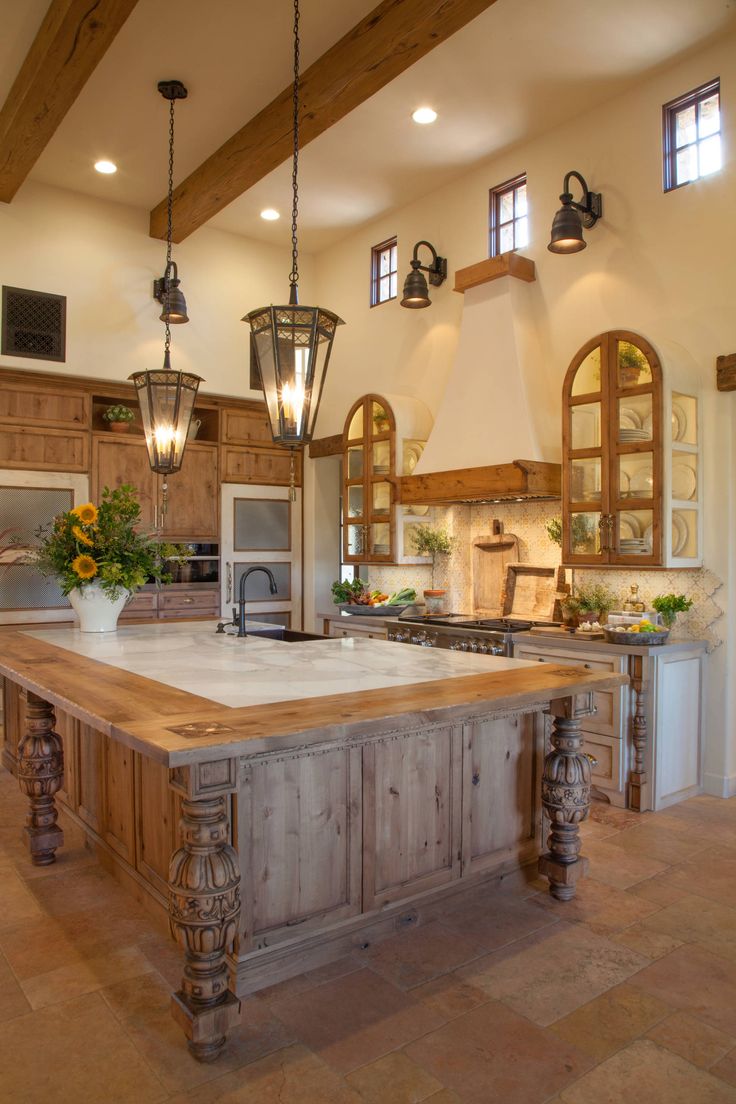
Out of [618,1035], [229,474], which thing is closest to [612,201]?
[229,474]

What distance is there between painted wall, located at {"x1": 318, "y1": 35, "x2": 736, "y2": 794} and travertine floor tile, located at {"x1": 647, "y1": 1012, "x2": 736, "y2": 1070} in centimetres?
234

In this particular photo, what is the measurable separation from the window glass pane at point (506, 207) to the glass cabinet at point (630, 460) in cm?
168

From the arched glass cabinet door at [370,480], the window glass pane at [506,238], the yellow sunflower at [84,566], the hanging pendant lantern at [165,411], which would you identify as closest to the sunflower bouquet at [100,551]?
the yellow sunflower at [84,566]

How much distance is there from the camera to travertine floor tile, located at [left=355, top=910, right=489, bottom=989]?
2.38 metres

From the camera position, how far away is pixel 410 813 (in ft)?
8.68

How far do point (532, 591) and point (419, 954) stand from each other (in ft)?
10.7

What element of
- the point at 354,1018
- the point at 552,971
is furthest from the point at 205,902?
the point at 552,971

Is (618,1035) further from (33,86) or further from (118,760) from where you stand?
(33,86)

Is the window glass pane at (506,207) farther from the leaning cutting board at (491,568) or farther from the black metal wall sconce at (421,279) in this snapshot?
the leaning cutting board at (491,568)

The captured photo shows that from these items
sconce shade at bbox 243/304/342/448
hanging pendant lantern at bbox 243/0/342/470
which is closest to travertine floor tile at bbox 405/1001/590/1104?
hanging pendant lantern at bbox 243/0/342/470

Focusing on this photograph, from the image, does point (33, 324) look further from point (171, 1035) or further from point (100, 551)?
point (171, 1035)

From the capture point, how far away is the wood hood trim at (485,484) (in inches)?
191

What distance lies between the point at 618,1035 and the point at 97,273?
20.5 feet

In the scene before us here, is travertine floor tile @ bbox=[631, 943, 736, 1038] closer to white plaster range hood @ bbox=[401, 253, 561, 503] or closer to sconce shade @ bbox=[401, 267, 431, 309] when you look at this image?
white plaster range hood @ bbox=[401, 253, 561, 503]
